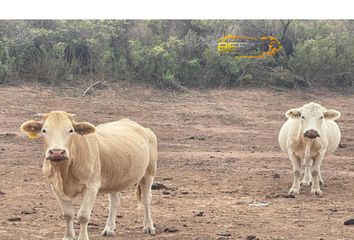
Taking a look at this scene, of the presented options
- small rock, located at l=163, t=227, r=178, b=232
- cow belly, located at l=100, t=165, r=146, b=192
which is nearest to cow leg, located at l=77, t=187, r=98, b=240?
cow belly, located at l=100, t=165, r=146, b=192

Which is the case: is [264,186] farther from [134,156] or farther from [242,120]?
[242,120]

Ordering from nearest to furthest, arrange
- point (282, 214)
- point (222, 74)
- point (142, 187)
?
point (142, 187) → point (282, 214) → point (222, 74)

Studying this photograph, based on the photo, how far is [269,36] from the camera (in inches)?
875

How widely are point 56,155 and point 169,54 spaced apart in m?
15.5

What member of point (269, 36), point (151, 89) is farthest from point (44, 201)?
point (269, 36)

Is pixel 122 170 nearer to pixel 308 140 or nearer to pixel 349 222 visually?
pixel 349 222

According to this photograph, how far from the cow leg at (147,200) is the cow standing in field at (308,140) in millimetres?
3088

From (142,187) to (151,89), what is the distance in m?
12.6

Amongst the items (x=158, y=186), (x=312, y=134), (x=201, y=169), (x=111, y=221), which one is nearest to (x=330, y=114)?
(x=312, y=134)

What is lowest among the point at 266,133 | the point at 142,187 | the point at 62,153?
the point at 266,133

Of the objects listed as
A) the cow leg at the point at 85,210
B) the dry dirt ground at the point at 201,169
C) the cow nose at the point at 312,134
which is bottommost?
the dry dirt ground at the point at 201,169

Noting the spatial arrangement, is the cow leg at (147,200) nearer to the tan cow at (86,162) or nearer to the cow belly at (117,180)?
the tan cow at (86,162)

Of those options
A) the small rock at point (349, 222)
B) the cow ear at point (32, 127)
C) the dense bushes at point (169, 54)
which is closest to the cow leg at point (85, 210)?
the cow ear at point (32, 127)

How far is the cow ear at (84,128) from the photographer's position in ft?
20.0
